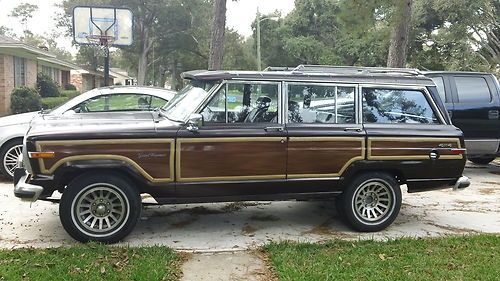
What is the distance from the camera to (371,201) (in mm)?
5957

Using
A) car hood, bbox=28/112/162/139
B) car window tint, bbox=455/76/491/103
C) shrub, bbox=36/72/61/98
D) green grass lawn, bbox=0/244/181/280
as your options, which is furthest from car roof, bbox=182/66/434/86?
shrub, bbox=36/72/61/98

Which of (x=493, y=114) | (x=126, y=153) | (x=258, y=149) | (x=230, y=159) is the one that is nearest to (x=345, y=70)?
(x=258, y=149)

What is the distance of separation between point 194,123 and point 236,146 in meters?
0.53

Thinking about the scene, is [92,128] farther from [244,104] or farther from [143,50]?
[143,50]

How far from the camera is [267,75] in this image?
18.4 feet

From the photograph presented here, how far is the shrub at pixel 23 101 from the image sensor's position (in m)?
21.1

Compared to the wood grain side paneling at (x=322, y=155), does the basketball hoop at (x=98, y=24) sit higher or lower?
higher

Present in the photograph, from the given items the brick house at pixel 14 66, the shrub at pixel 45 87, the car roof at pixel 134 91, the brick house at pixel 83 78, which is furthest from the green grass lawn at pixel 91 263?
the brick house at pixel 83 78

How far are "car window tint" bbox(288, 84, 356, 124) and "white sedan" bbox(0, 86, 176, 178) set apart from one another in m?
3.34

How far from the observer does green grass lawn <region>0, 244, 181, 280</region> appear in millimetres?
4266

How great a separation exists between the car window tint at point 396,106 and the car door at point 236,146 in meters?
1.18

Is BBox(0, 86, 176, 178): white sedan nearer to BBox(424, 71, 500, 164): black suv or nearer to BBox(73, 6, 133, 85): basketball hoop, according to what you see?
BBox(424, 71, 500, 164): black suv

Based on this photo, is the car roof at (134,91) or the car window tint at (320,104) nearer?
the car window tint at (320,104)

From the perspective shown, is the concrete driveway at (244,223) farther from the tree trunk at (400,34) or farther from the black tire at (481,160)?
the tree trunk at (400,34)
